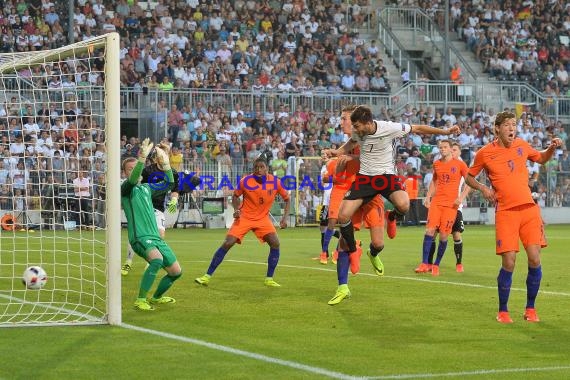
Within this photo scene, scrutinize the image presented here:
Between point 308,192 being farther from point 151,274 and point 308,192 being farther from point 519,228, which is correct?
point 519,228

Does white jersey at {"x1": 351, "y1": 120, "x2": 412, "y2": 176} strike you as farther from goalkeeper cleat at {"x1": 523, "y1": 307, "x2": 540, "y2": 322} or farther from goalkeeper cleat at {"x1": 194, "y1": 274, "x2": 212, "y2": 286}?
goalkeeper cleat at {"x1": 194, "y1": 274, "x2": 212, "y2": 286}

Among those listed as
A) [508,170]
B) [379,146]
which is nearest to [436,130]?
[379,146]

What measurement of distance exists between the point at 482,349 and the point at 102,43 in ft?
16.1

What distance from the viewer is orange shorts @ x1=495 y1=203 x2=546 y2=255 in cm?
1127

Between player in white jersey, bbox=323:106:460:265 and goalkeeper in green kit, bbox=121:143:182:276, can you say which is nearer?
player in white jersey, bbox=323:106:460:265

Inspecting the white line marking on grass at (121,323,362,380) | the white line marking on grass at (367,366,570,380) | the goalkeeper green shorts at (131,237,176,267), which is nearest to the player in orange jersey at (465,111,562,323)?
the white line marking on grass at (367,366,570,380)

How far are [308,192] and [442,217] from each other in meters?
17.2

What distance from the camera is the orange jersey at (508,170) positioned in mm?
11398

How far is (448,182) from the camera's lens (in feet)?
59.1

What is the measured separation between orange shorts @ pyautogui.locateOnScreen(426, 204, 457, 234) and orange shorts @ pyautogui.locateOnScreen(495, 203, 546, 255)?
6597 mm

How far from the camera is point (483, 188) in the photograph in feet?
38.0

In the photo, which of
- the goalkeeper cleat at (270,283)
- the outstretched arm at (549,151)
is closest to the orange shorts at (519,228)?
the outstretched arm at (549,151)

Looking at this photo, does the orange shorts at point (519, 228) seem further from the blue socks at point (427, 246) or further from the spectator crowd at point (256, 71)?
the spectator crowd at point (256, 71)

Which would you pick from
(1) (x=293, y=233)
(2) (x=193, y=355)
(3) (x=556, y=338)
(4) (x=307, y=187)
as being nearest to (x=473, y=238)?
(1) (x=293, y=233)
